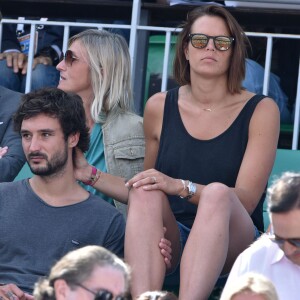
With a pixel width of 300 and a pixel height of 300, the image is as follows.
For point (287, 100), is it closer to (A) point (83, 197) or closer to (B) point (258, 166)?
(B) point (258, 166)

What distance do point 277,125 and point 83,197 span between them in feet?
3.43

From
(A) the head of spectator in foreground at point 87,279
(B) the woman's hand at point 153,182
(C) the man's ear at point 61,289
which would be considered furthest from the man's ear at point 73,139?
(C) the man's ear at point 61,289

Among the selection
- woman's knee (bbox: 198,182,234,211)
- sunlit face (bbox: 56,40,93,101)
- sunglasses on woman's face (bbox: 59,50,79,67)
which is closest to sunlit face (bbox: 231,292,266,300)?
woman's knee (bbox: 198,182,234,211)

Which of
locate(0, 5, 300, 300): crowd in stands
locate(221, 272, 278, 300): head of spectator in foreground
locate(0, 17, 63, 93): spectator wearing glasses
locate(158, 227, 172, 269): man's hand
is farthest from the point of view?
locate(0, 17, 63, 93): spectator wearing glasses

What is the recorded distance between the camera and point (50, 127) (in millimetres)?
5074

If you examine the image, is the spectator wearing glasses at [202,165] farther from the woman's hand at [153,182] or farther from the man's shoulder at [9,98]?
the man's shoulder at [9,98]

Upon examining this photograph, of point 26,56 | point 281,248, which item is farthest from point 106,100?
point 281,248

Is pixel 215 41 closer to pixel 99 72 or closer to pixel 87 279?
pixel 99 72

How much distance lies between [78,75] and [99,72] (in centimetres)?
15

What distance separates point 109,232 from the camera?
4.93m

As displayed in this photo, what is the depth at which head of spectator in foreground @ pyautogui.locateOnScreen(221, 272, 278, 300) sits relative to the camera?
12.0 feet

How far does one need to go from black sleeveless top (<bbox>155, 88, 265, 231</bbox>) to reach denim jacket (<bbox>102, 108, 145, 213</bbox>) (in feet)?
0.88

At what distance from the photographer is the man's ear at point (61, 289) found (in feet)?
10.7

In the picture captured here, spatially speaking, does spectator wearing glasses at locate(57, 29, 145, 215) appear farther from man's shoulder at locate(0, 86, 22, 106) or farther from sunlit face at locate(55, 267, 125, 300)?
sunlit face at locate(55, 267, 125, 300)
